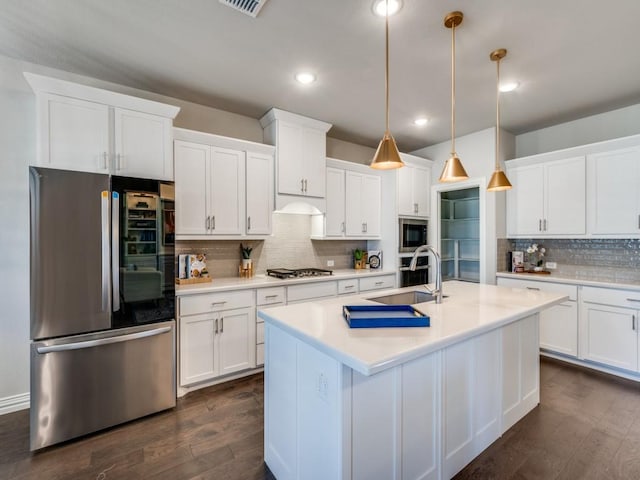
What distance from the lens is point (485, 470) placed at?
72.4 inches

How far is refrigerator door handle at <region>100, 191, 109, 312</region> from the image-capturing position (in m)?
2.17

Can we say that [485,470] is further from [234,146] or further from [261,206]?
[234,146]

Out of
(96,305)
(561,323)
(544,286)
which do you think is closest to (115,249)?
(96,305)

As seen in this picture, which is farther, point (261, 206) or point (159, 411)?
point (261, 206)

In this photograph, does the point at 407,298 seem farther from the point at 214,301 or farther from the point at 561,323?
the point at 561,323

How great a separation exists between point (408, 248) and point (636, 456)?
2.78 meters

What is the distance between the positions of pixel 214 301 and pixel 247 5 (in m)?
2.27

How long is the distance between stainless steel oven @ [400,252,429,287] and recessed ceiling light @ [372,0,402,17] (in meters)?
2.98

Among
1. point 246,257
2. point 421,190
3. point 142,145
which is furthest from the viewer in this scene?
point 421,190

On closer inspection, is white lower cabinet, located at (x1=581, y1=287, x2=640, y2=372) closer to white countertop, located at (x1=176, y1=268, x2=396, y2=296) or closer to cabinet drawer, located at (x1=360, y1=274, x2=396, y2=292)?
cabinet drawer, located at (x1=360, y1=274, x2=396, y2=292)

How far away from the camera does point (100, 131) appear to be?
7.85 feet

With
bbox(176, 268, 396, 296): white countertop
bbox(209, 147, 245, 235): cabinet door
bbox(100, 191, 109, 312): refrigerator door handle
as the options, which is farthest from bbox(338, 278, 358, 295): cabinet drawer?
bbox(100, 191, 109, 312): refrigerator door handle

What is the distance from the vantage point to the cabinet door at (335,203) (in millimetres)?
3949

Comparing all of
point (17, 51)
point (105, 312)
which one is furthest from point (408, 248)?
point (17, 51)
